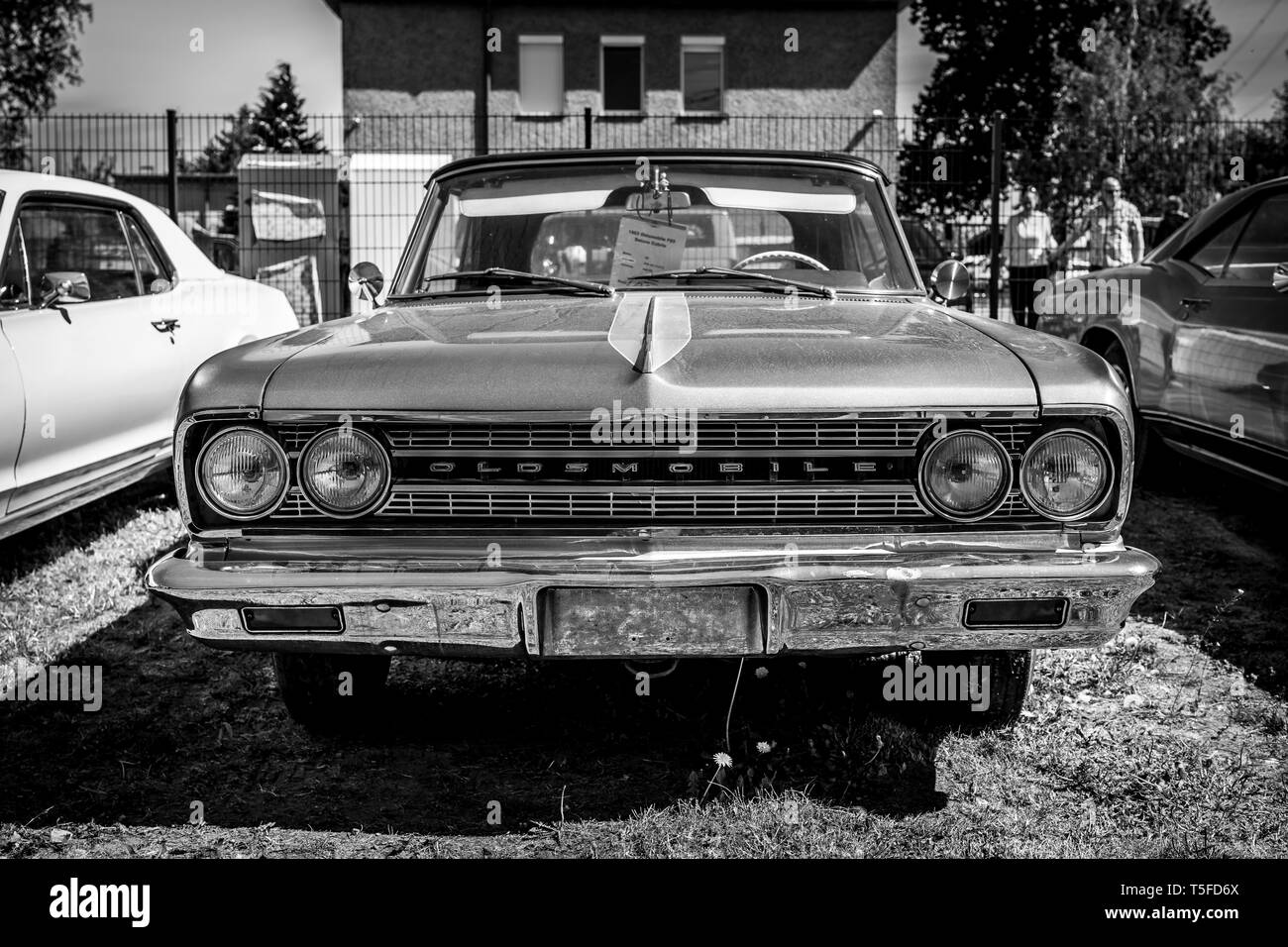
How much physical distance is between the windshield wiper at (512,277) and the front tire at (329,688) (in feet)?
3.68

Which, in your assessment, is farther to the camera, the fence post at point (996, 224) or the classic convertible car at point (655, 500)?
the fence post at point (996, 224)

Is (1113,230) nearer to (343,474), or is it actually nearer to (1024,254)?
(1024,254)

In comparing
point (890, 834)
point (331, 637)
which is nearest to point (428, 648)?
point (331, 637)

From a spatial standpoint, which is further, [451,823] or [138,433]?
[138,433]

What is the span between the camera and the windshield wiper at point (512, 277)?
3395 mm

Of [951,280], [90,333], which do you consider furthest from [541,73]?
[951,280]

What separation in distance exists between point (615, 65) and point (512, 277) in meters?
18.6

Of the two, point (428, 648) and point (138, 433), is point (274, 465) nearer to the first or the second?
point (428, 648)

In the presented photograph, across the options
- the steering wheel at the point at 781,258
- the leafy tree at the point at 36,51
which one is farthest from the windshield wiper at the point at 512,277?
the leafy tree at the point at 36,51

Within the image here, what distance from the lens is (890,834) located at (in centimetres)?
271

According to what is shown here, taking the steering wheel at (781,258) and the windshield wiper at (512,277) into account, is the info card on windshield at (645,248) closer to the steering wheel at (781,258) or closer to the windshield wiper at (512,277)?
the windshield wiper at (512,277)

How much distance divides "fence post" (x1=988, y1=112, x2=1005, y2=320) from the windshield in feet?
24.3

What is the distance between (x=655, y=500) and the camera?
2.53 meters
